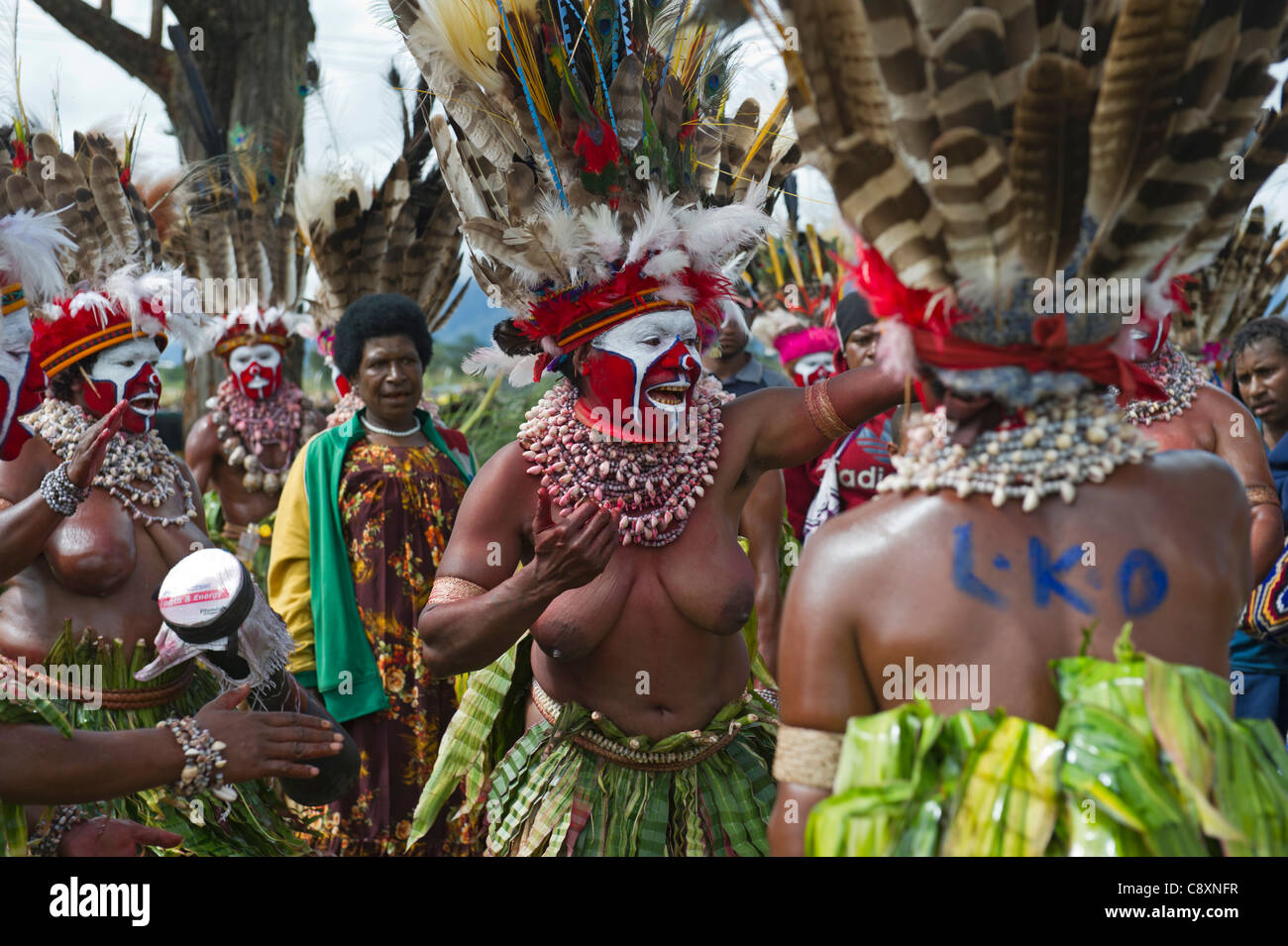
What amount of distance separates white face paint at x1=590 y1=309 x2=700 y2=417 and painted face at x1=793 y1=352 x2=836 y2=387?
414 centimetres

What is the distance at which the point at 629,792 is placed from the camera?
3391 millimetres

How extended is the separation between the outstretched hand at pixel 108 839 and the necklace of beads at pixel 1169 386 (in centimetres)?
350

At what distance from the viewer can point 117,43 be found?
11031 mm

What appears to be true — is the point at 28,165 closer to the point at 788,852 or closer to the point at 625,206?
the point at 625,206

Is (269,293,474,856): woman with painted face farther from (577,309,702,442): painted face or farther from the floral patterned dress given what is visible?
(577,309,702,442): painted face

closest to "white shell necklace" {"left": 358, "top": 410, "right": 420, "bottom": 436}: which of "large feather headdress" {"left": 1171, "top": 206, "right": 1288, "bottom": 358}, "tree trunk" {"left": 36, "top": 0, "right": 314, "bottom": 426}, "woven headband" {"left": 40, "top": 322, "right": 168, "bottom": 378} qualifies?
"woven headband" {"left": 40, "top": 322, "right": 168, "bottom": 378}

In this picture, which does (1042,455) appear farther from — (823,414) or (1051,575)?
(823,414)

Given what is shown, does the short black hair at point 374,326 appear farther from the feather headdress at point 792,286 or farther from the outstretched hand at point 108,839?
the feather headdress at point 792,286

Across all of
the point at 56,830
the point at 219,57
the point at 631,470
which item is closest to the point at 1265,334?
the point at 631,470

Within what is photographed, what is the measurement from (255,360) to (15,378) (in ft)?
17.7

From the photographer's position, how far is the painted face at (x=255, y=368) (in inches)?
332

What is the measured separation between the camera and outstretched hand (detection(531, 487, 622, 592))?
9.50 ft
